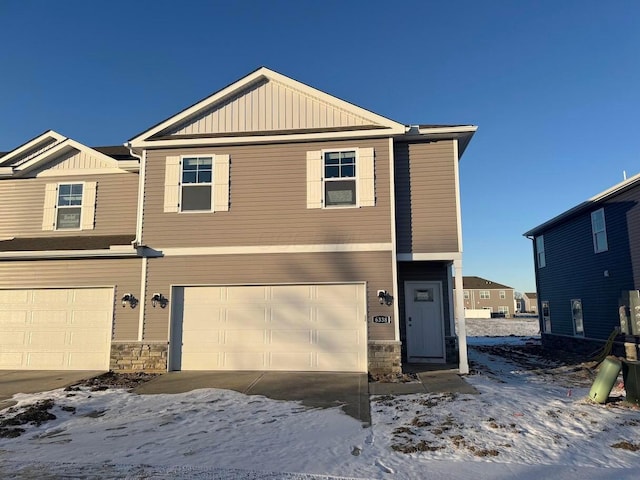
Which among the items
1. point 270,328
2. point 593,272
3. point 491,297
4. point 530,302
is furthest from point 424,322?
point 530,302

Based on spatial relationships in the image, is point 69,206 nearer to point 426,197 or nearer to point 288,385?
point 288,385

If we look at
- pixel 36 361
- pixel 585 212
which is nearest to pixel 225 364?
pixel 36 361

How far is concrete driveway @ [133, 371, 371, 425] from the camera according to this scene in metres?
7.57

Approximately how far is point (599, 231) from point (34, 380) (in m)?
16.7

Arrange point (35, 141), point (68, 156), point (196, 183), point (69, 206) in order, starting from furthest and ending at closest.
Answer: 1. point (35, 141)
2. point (68, 156)
3. point (69, 206)
4. point (196, 183)

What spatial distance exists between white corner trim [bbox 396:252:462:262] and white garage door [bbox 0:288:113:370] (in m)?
7.17

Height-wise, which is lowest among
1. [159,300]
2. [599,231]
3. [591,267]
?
[159,300]

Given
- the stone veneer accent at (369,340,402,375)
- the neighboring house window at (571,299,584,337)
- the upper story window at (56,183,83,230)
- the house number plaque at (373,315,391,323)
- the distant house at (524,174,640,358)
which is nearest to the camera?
the stone veneer accent at (369,340,402,375)

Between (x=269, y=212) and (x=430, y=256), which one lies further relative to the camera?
(x=269, y=212)

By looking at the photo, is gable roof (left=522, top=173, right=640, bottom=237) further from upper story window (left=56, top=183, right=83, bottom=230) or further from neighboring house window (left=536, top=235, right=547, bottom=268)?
upper story window (left=56, top=183, right=83, bottom=230)

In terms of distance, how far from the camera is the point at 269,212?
34.5 ft

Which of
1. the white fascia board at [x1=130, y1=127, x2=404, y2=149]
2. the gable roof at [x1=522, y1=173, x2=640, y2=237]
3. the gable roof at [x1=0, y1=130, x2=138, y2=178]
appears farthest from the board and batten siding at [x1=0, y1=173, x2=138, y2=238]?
the gable roof at [x1=522, y1=173, x2=640, y2=237]

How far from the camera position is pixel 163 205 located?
1076 centimetres

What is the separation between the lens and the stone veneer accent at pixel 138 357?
1010 cm
